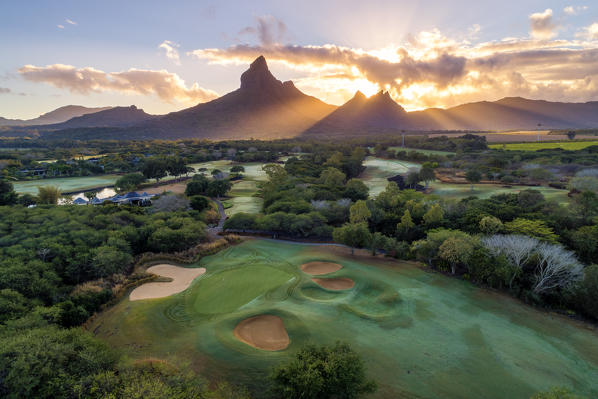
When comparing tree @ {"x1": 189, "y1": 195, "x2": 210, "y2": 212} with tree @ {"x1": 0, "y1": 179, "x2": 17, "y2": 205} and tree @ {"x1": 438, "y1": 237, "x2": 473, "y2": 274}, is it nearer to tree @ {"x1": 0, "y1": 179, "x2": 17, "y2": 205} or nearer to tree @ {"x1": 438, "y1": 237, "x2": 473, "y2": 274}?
tree @ {"x1": 0, "y1": 179, "x2": 17, "y2": 205}

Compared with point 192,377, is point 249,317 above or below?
below

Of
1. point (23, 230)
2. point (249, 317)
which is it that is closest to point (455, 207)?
point (249, 317)

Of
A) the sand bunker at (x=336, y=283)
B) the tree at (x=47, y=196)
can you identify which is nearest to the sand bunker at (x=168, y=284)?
the sand bunker at (x=336, y=283)

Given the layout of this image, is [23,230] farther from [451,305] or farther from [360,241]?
[451,305]

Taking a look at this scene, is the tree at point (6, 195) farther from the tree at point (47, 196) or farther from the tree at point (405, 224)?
the tree at point (405, 224)

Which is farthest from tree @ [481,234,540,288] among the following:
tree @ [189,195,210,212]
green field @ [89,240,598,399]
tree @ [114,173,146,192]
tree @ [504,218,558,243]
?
tree @ [114,173,146,192]
